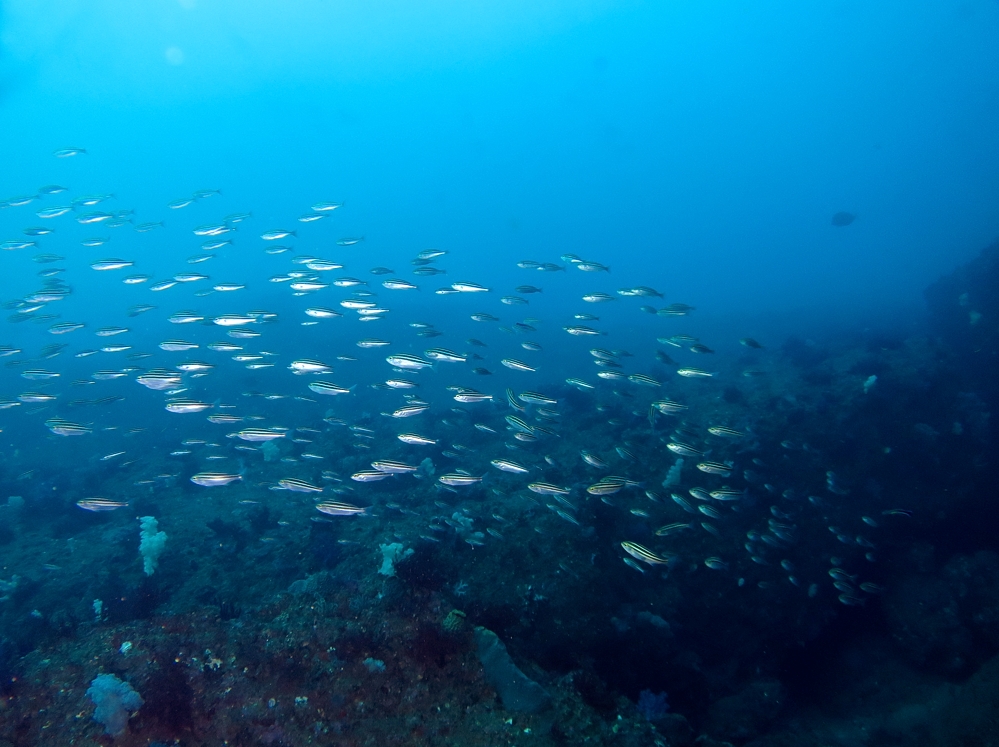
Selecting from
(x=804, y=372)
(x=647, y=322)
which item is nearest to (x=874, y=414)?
(x=804, y=372)

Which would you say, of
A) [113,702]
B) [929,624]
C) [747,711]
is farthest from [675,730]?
[929,624]

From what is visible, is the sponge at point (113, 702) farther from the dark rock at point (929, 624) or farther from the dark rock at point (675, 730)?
the dark rock at point (929, 624)

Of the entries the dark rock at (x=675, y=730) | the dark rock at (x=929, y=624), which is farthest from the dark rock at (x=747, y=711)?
the dark rock at (x=929, y=624)

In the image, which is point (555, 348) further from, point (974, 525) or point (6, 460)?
point (6, 460)

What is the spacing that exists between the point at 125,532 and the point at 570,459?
43.3 feet

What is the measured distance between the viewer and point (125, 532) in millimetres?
13156

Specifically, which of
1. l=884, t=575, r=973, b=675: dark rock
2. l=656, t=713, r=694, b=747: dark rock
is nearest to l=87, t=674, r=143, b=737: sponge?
l=656, t=713, r=694, b=747: dark rock

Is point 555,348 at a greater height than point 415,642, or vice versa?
point 415,642

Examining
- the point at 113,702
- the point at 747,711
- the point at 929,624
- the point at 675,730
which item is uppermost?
the point at 113,702

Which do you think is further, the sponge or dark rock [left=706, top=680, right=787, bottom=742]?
dark rock [left=706, top=680, right=787, bottom=742]

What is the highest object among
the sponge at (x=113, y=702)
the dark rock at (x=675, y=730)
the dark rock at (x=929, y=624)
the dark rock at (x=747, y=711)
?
the sponge at (x=113, y=702)

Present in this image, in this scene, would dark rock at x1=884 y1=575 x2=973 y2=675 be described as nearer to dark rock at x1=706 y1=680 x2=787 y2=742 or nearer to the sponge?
dark rock at x1=706 y1=680 x2=787 y2=742

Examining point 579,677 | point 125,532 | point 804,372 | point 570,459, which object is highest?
point 579,677

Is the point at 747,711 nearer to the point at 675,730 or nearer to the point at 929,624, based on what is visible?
the point at 675,730
